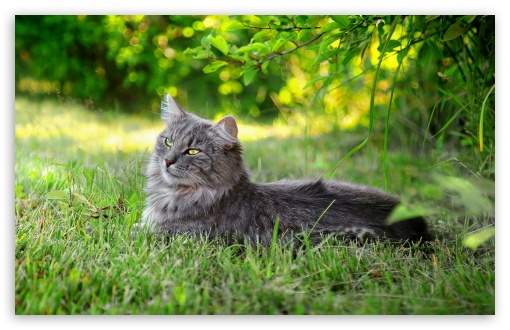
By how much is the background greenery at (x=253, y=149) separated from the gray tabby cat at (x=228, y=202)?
131 millimetres

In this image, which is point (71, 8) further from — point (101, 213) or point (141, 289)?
point (141, 289)

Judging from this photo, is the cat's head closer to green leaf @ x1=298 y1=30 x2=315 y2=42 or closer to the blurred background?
the blurred background

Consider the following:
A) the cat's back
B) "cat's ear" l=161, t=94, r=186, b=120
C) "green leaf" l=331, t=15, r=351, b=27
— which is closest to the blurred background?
"green leaf" l=331, t=15, r=351, b=27

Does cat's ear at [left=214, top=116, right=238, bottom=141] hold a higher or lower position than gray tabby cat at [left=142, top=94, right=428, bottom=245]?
higher

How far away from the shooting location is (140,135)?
3629mm

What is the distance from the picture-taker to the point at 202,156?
8.33 feet

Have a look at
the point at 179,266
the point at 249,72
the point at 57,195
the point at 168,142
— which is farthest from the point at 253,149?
the point at 179,266

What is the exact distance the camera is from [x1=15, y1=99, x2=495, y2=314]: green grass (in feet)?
6.75

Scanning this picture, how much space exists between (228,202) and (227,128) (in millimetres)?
351

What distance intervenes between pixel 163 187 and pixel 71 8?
101 cm

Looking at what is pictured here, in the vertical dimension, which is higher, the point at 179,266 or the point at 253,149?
the point at 253,149

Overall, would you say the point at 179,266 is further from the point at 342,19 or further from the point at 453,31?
A: the point at 453,31

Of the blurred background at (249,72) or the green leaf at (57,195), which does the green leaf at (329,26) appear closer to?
the blurred background at (249,72)

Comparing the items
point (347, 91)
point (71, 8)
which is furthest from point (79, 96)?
point (347, 91)
